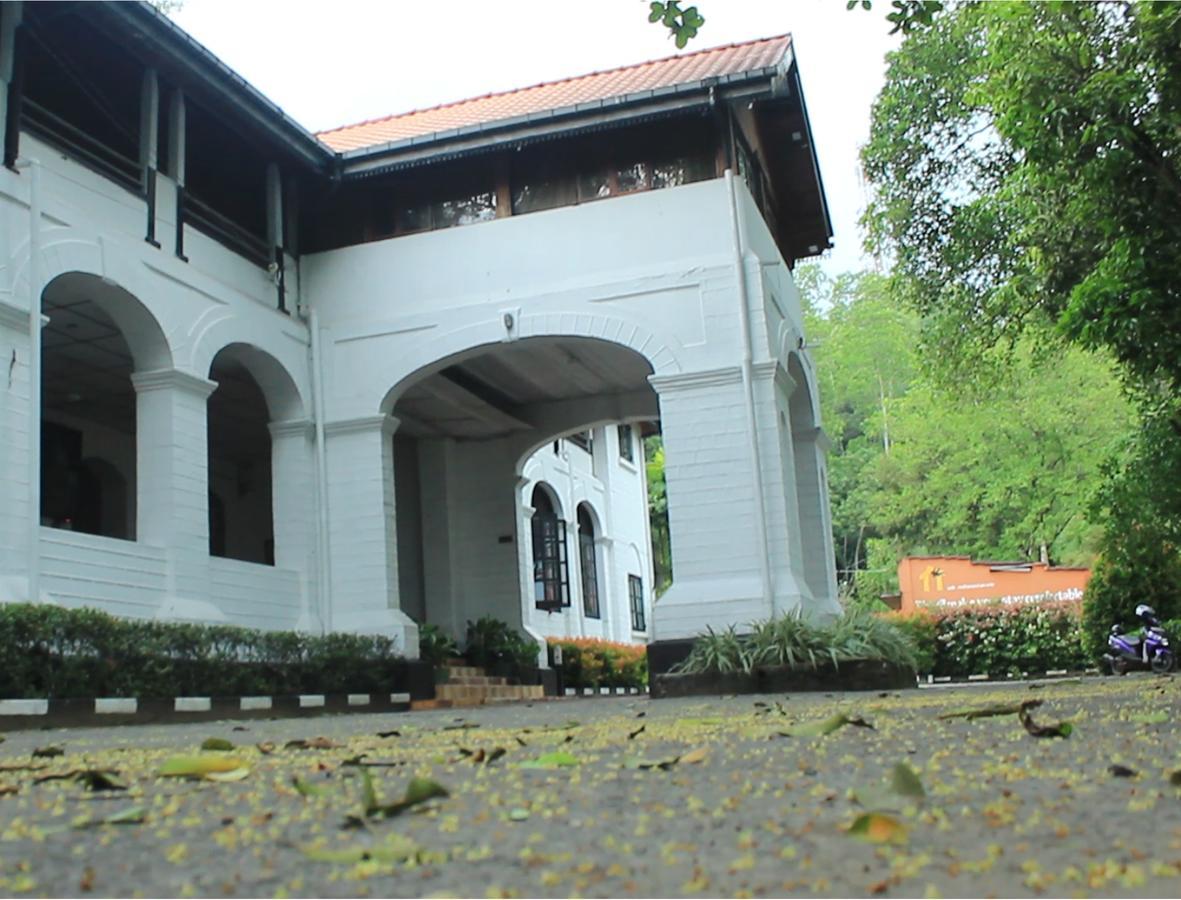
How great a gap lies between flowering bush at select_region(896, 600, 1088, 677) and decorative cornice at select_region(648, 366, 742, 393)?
1048 centimetres

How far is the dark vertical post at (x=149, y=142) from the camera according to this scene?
11.8 metres

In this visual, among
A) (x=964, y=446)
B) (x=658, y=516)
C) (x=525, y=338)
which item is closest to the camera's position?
(x=525, y=338)

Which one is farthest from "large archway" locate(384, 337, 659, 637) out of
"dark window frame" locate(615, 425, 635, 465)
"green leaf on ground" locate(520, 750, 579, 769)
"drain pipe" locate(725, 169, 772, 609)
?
"green leaf on ground" locate(520, 750, 579, 769)

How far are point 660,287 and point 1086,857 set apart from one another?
11688 mm

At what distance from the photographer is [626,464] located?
93.0 feet

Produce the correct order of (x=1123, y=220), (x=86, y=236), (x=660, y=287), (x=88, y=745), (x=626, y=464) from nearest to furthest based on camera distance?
(x=88, y=745) < (x=1123, y=220) < (x=86, y=236) < (x=660, y=287) < (x=626, y=464)

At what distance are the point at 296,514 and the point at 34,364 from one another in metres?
4.16

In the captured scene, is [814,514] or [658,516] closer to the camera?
[814,514]

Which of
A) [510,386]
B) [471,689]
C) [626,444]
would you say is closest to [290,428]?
[471,689]

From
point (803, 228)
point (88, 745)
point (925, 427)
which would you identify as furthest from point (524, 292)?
point (925, 427)

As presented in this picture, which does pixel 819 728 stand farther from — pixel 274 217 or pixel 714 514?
pixel 274 217

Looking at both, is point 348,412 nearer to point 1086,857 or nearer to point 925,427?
point 1086,857

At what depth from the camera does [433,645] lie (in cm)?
1482

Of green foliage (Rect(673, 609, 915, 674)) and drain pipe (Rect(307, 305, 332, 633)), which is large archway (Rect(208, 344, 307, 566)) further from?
green foliage (Rect(673, 609, 915, 674))
